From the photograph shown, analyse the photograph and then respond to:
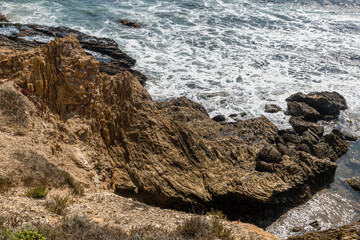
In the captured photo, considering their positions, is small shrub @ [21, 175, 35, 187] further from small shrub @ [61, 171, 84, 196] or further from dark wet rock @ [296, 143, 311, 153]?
dark wet rock @ [296, 143, 311, 153]

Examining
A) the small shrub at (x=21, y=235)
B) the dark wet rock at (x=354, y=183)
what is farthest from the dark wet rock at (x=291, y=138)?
Answer: the small shrub at (x=21, y=235)

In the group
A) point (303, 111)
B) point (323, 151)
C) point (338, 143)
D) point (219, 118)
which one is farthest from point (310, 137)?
point (219, 118)

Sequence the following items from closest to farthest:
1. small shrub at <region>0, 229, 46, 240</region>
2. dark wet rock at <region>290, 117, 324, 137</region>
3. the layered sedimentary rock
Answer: small shrub at <region>0, 229, 46, 240</region>, the layered sedimentary rock, dark wet rock at <region>290, 117, 324, 137</region>

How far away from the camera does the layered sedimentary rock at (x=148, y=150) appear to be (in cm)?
780

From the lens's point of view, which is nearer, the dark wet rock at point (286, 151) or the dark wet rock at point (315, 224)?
the dark wet rock at point (315, 224)

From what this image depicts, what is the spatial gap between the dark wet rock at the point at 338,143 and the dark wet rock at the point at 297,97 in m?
3.83

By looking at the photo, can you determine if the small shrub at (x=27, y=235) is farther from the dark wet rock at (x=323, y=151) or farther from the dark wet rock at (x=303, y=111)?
the dark wet rock at (x=303, y=111)

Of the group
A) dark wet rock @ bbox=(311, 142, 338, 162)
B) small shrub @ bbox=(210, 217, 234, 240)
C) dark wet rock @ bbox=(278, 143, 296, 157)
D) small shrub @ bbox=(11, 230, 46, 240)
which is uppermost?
small shrub @ bbox=(11, 230, 46, 240)

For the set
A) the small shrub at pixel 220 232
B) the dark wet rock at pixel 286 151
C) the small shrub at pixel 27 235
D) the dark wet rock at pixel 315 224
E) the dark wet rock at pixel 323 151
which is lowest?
the dark wet rock at pixel 315 224

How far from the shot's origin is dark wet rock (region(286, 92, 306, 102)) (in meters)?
17.9

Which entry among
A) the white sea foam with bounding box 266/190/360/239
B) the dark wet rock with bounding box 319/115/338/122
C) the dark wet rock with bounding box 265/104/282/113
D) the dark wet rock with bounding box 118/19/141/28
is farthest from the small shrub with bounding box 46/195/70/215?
the dark wet rock with bounding box 118/19/141/28

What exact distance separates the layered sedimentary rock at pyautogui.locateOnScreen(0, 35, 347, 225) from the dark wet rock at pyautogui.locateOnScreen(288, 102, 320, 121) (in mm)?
5756

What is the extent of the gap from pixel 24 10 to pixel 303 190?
95.8 feet

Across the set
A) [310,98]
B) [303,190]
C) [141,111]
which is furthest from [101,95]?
[310,98]
